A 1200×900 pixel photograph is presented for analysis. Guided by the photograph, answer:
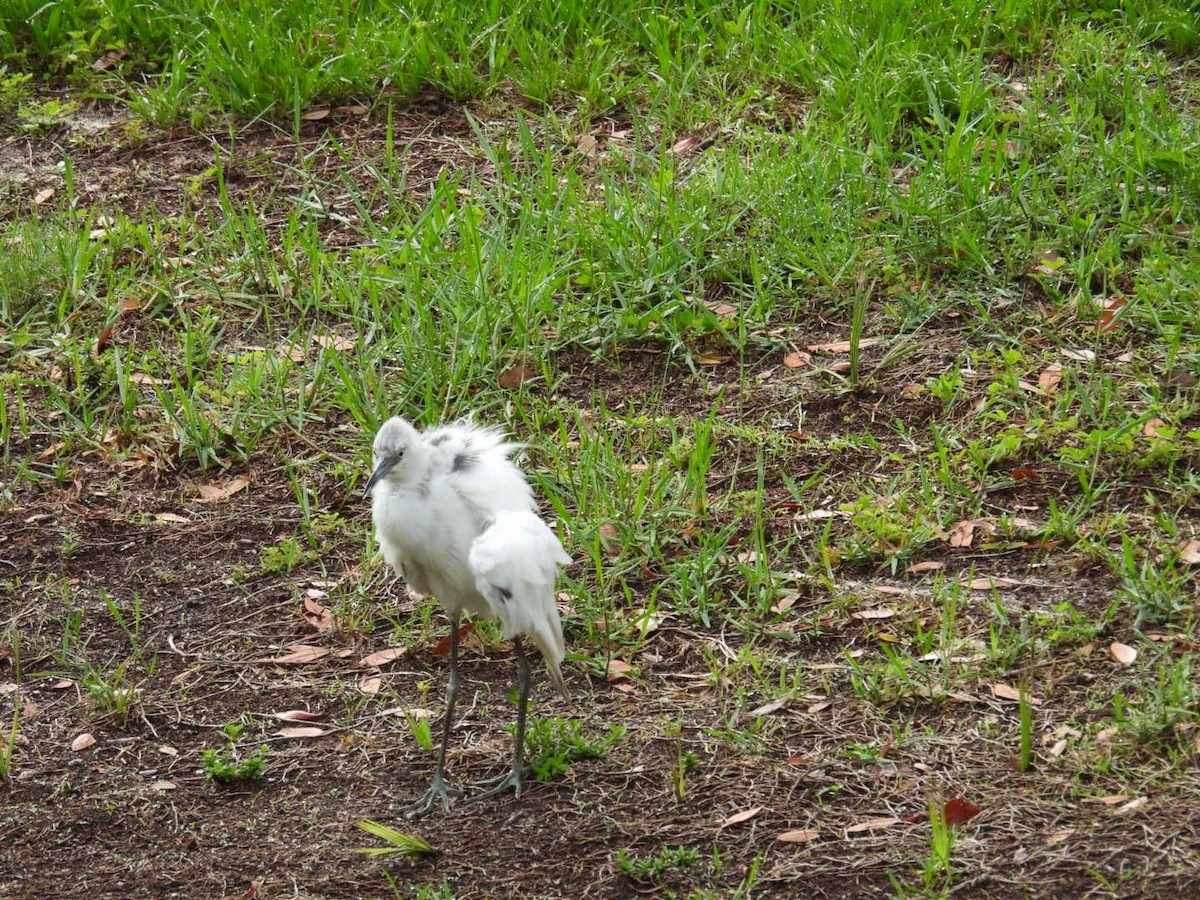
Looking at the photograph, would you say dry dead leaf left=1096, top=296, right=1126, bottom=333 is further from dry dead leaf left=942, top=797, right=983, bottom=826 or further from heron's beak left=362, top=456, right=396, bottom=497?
heron's beak left=362, top=456, right=396, bottom=497

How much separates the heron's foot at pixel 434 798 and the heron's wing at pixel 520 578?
45 centimetres

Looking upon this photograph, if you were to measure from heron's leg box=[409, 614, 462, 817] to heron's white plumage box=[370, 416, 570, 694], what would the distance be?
0.11 metres

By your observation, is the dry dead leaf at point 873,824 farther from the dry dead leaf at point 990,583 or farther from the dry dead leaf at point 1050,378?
the dry dead leaf at point 1050,378

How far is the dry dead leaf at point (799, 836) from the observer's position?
3.45m

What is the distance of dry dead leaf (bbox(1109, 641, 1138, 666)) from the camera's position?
3824mm

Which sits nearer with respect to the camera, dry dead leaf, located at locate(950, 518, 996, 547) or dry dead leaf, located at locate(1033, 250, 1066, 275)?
dry dead leaf, located at locate(950, 518, 996, 547)

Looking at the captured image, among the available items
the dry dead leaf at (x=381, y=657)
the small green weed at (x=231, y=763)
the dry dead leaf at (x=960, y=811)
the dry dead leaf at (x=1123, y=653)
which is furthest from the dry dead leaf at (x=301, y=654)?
the dry dead leaf at (x=1123, y=653)

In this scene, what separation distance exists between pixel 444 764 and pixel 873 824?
46.1 inches

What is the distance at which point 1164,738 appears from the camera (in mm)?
3523

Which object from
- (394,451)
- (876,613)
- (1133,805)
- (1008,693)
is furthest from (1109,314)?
(394,451)

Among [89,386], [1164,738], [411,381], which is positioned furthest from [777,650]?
[89,386]

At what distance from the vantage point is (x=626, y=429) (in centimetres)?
509

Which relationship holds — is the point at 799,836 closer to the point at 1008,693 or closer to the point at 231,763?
the point at 1008,693

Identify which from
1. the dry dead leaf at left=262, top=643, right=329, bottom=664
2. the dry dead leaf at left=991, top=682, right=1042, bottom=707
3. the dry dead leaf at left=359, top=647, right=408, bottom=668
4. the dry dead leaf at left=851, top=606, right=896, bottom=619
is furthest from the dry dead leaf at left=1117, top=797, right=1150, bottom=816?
the dry dead leaf at left=262, top=643, right=329, bottom=664
